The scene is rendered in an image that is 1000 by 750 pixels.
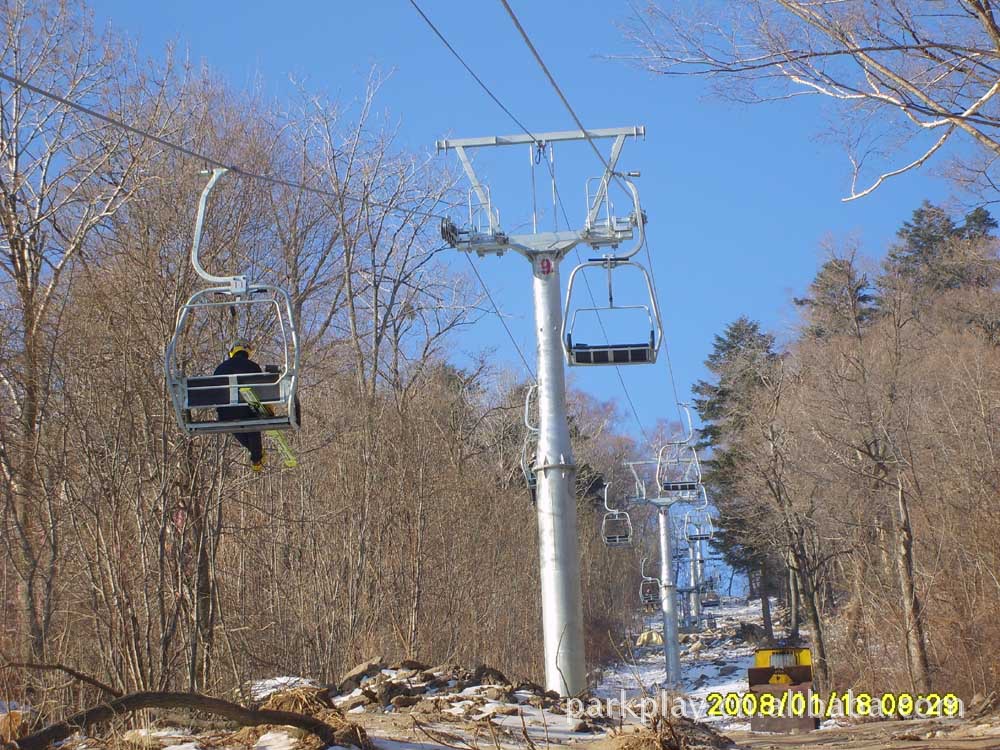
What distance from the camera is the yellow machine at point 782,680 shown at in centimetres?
1560

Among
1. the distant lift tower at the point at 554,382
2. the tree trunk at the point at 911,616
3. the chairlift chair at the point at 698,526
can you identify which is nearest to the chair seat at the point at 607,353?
the distant lift tower at the point at 554,382

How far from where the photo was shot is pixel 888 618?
86.0ft

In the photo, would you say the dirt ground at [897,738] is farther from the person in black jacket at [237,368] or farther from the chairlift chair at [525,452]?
the person in black jacket at [237,368]

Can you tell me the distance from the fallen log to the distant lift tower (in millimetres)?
6567

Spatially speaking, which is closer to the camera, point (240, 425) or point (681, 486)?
point (240, 425)

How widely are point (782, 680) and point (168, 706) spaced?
1034 cm

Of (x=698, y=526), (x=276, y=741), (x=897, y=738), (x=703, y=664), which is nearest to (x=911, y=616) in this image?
(x=897, y=738)

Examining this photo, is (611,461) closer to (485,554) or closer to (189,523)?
(485,554)

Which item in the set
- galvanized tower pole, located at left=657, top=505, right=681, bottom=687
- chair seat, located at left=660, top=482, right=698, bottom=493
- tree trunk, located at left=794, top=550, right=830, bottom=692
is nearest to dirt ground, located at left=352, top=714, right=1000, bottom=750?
galvanized tower pole, located at left=657, top=505, right=681, bottom=687

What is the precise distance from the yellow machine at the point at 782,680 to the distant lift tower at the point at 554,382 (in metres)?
2.52

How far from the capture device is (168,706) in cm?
800

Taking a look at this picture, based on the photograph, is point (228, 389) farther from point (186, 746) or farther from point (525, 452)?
point (525, 452)

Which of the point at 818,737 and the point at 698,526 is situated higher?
the point at 698,526

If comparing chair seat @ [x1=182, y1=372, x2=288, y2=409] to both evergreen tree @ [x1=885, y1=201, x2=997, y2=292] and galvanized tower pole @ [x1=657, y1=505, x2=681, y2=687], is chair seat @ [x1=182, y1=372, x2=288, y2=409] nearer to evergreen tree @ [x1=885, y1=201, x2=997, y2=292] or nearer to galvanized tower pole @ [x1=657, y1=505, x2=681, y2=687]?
galvanized tower pole @ [x1=657, y1=505, x2=681, y2=687]
